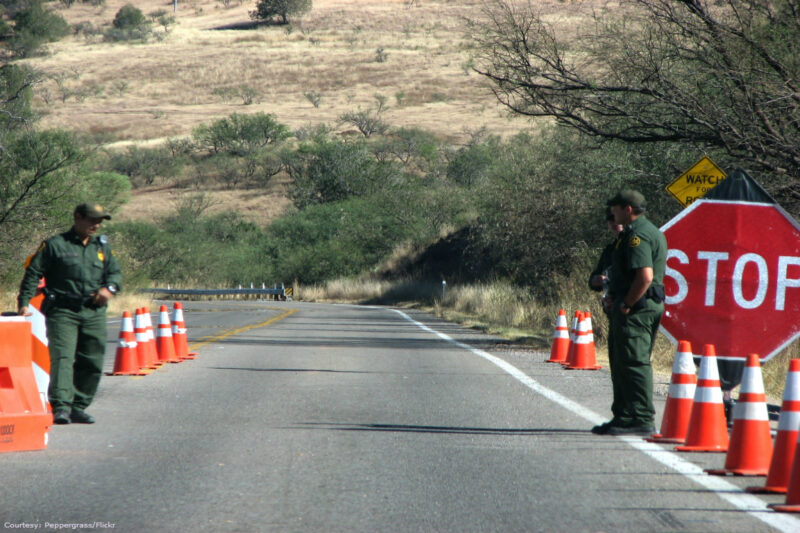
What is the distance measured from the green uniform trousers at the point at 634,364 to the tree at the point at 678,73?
648 cm

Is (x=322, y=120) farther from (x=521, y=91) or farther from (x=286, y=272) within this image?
(x=521, y=91)

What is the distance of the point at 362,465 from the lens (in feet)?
25.6

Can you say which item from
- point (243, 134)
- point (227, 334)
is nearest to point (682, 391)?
point (227, 334)

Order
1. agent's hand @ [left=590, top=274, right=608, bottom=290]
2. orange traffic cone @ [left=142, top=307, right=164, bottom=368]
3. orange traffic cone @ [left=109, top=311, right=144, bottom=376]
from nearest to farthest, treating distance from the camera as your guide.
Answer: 1. agent's hand @ [left=590, top=274, right=608, bottom=290]
2. orange traffic cone @ [left=109, top=311, right=144, bottom=376]
3. orange traffic cone @ [left=142, top=307, right=164, bottom=368]

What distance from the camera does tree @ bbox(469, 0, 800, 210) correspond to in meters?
15.2

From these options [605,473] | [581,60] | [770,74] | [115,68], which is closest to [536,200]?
[581,60]

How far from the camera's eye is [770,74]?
50.2 ft

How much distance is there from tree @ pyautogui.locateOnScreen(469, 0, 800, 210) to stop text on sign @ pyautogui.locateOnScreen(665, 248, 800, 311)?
A: 525cm

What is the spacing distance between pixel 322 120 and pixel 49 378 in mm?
98269

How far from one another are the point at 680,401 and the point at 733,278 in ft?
5.32

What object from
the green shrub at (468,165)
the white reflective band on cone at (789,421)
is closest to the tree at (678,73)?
the white reflective band on cone at (789,421)

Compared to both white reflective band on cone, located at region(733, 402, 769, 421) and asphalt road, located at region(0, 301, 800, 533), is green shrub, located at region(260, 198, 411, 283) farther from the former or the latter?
white reflective band on cone, located at region(733, 402, 769, 421)

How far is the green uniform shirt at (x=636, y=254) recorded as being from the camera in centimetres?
904

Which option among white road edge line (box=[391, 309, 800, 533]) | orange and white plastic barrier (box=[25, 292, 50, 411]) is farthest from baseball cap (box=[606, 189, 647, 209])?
orange and white plastic barrier (box=[25, 292, 50, 411])
